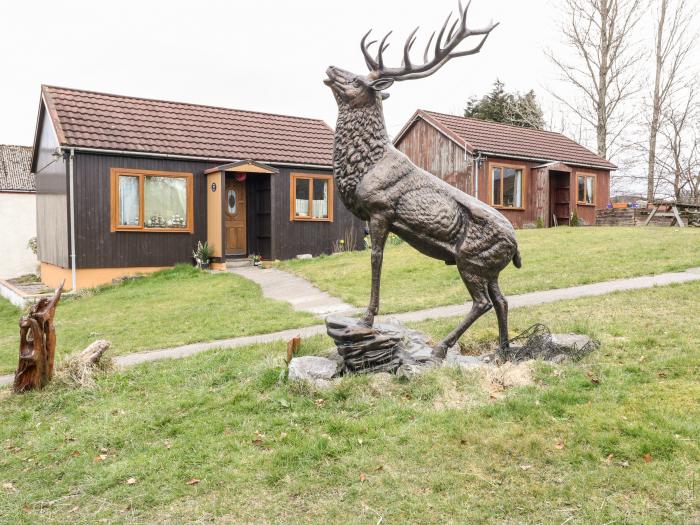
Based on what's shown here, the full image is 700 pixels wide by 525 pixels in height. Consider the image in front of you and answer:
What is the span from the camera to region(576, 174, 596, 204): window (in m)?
23.2

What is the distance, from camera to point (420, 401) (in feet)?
14.9

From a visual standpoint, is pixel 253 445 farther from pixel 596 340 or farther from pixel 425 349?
pixel 596 340

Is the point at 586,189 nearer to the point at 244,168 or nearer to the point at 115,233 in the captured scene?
the point at 244,168

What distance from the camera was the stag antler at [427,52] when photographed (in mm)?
5133

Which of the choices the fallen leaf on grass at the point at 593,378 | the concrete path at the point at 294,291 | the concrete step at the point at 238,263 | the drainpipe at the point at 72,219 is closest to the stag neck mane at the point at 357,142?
the fallen leaf on grass at the point at 593,378

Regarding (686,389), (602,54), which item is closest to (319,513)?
(686,389)

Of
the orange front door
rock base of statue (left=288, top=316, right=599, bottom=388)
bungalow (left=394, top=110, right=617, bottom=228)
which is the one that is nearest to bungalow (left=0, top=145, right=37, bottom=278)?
the orange front door

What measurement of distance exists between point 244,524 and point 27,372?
12.5ft

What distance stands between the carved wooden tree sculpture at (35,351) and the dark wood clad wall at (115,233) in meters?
9.15

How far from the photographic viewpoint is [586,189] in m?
23.3

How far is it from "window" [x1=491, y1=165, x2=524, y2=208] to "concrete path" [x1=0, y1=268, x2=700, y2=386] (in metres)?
10.9

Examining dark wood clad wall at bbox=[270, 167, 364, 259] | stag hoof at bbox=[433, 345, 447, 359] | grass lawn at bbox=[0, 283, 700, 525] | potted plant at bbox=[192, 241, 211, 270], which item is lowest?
grass lawn at bbox=[0, 283, 700, 525]

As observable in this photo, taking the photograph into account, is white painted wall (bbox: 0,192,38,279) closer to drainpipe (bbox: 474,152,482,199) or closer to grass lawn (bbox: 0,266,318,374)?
grass lawn (bbox: 0,266,318,374)

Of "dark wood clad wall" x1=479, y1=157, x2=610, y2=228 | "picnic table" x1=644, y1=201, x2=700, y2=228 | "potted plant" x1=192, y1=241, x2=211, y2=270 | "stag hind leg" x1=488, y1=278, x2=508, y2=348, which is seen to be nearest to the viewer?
"stag hind leg" x1=488, y1=278, x2=508, y2=348
